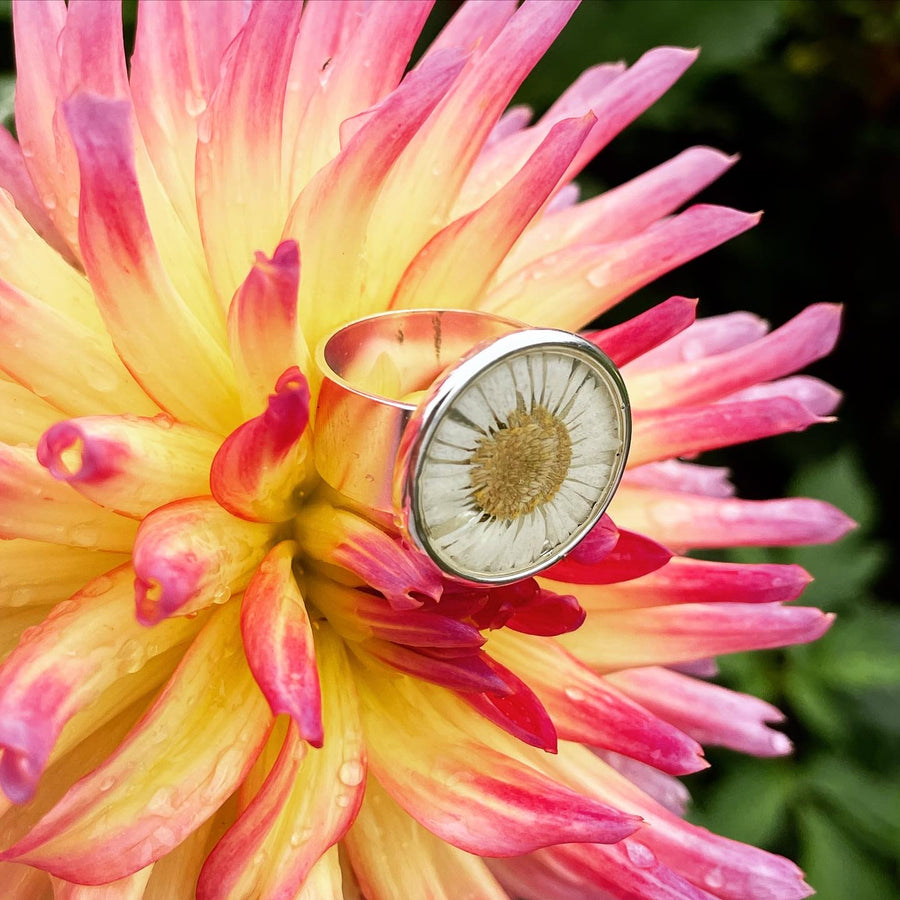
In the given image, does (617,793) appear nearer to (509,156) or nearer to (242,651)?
(242,651)

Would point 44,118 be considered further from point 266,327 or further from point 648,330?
point 648,330

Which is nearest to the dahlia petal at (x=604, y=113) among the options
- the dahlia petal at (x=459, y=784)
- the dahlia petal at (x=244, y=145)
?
the dahlia petal at (x=244, y=145)

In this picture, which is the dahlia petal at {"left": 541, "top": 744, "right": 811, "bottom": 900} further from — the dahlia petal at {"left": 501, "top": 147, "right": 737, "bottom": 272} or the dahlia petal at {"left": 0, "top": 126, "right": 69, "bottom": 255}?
the dahlia petal at {"left": 0, "top": 126, "right": 69, "bottom": 255}

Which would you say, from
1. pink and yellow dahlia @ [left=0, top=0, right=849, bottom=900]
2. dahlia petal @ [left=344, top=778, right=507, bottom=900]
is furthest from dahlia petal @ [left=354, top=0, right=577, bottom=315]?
dahlia petal @ [left=344, top=778, right=507, bottom=900]

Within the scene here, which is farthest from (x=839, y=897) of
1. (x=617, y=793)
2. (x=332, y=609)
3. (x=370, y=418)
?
(x=370, y=418)

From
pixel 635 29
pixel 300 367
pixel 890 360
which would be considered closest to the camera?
pixel 300 367

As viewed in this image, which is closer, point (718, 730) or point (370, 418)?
point (370, 418)

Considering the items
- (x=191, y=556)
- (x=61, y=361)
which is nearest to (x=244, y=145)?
(x=61, y=361)
